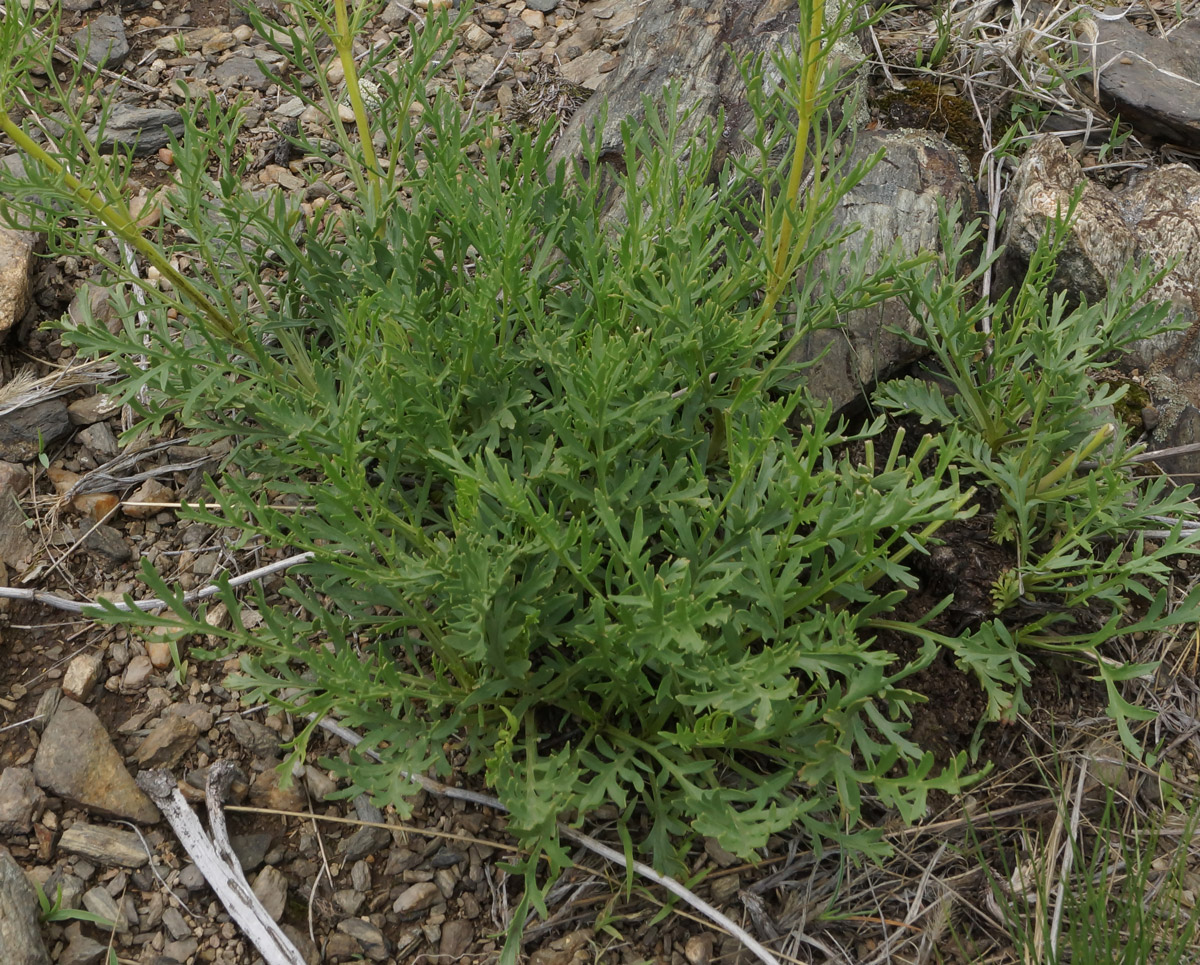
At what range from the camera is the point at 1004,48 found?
3410 millimetres

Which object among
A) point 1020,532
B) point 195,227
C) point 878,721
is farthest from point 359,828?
point 1020,532

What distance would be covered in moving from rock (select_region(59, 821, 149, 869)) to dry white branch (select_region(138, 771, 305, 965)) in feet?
0.27

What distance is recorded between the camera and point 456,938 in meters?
2.14

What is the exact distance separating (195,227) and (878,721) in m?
1.79

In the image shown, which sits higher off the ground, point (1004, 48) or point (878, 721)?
point (1004, 48)

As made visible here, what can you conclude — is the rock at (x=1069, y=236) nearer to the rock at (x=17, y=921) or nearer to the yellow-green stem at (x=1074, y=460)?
the yellow-green stem at (x=1074, y=460)

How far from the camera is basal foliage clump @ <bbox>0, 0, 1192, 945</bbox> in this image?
1.92 metres

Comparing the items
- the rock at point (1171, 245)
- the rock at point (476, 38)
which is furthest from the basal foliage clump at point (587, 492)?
the rock at point (476, 38)

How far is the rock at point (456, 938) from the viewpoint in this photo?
213cm

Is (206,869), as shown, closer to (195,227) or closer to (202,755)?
(202,755)

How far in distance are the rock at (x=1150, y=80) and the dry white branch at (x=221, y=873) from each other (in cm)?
334

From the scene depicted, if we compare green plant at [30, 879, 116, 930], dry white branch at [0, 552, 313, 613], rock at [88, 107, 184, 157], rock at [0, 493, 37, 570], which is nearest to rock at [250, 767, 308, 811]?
green plant at [30, 879, 116, 930]

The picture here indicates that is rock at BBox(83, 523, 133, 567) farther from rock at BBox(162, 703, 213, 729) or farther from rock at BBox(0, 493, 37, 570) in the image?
rock at BBox(162, 703, 213, 729)

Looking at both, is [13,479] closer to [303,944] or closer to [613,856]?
[303,944]
